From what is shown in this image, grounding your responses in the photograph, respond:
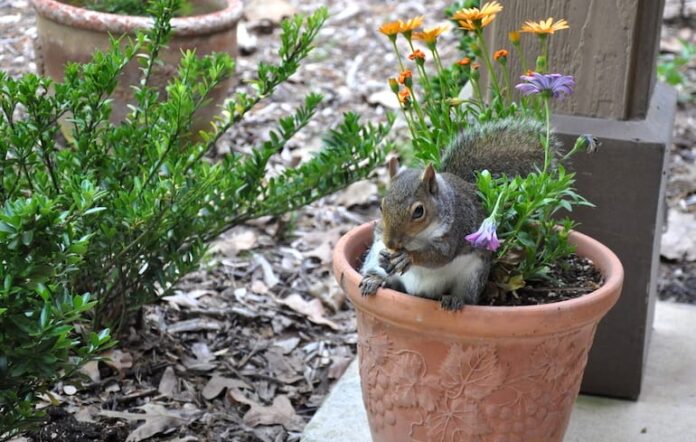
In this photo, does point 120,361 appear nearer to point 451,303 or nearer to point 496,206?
point 451,303

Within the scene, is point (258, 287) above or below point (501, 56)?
below

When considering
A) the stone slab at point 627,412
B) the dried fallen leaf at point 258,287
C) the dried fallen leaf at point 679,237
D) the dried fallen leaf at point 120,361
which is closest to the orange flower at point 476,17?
the stone slab at point 627,412

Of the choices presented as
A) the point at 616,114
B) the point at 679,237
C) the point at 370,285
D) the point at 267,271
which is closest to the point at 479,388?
the point at 370,285

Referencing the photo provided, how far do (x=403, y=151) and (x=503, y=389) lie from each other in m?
2.18

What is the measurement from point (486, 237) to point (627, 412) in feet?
3.82

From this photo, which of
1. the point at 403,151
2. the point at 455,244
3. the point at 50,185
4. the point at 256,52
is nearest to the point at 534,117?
the point at 455,244

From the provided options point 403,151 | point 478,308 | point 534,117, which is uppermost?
point 534,117

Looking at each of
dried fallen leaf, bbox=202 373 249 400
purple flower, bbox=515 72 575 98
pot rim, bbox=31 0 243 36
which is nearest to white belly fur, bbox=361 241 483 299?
purple flower, bbox=515 72 575 98

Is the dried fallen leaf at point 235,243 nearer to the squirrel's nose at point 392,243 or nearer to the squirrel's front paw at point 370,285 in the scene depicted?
the squirrel's front paw at point 370,285

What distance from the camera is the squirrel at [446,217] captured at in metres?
2.14

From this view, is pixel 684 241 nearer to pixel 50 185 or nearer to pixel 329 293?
pixel 329 293

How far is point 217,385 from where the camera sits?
3.07 m

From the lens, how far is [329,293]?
12.2 feet

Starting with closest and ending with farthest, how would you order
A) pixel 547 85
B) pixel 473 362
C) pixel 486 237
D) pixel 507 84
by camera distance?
pixel 486 237 → pixel 473 362 → pixel 547 85 → pixel 507 84
